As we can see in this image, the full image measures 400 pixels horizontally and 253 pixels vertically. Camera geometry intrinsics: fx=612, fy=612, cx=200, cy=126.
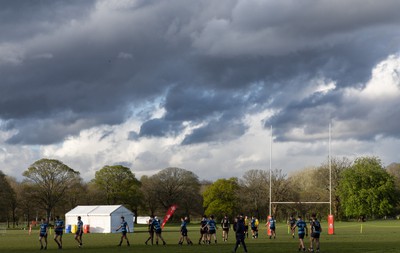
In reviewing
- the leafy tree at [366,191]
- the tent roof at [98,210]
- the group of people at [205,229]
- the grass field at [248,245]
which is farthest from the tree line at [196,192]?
Result: the group of people at [205,229]

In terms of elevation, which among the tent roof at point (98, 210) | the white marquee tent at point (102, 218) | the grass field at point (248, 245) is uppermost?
the tent roof at point (98, 210)

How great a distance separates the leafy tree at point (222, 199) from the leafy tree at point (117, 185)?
14.9 meters

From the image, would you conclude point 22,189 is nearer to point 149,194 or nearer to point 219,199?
point 149,194

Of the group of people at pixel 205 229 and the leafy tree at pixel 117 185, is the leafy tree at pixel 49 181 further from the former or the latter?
the group of people at pixel 205 229

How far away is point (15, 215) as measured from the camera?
11338cm

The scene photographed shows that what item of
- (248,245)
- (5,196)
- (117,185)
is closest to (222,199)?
(117,185)

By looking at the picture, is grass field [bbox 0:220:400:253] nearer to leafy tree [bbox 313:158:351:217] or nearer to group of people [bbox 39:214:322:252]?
group of people [bbox 39:214:322:252]

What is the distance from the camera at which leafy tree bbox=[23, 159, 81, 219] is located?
102 metres

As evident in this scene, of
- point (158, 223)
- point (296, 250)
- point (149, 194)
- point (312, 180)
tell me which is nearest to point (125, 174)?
point (149, 194)

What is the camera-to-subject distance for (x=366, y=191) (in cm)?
10969

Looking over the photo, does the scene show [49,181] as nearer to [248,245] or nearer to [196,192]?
[196,192]

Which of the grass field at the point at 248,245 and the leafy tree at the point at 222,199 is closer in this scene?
the grass field at the point at 248,245

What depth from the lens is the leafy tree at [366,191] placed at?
10962 centimetres

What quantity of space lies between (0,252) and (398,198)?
300 feet
